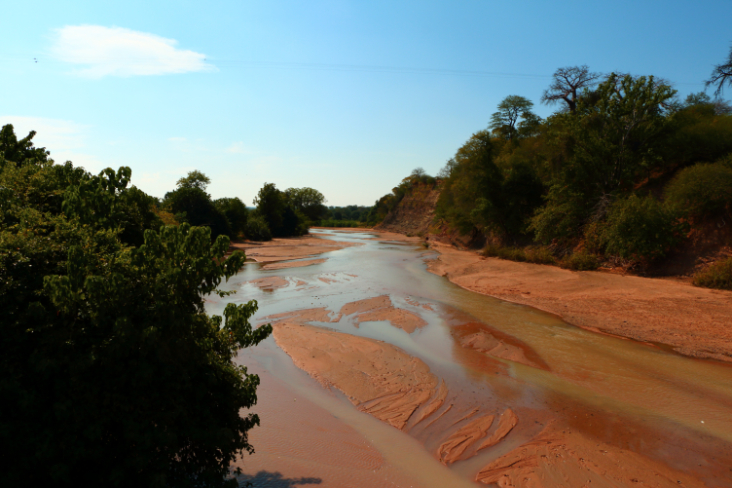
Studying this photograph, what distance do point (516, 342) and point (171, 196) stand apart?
35612 mm

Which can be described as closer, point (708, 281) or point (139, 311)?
point (139, 311)

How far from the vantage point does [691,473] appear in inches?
209

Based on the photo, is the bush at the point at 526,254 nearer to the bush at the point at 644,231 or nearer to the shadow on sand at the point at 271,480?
the bush at the point at 644,231

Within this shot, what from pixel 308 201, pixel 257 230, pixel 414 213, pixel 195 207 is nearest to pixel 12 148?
pixel 195 207

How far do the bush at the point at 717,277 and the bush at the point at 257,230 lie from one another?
128 feet

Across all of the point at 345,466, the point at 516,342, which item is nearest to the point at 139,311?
the point at 345,466

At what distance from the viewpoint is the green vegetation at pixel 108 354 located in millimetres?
3166

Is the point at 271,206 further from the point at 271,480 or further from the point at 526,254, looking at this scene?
the point at 271,480

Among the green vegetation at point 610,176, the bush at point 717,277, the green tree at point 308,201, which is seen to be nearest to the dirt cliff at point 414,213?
the green tree at point 308,201

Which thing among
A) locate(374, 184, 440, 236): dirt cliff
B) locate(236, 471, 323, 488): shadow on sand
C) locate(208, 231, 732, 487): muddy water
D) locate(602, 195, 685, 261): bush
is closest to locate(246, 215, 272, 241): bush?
locate(374, 184, 440, 236): dirt cliff

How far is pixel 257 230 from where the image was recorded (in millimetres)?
45875

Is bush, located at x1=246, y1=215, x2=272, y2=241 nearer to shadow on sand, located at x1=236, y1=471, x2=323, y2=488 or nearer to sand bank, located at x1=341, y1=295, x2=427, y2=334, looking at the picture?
sand bank, located at x1=341, y1=295, x2=427, y2=334

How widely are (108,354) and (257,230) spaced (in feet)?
143

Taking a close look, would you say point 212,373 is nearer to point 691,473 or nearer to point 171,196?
point 691,473
